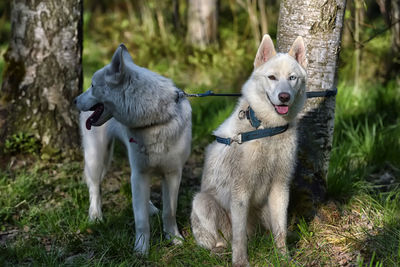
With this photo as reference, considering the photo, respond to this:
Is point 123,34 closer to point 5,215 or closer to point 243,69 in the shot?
point 243,69

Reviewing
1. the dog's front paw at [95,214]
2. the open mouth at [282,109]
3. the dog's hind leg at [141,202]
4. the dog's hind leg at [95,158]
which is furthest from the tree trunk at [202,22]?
the open mouth at [282,109]

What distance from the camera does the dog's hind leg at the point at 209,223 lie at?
3424 mm

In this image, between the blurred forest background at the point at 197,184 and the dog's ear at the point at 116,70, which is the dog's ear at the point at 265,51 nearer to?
the dog's ear at the point at 116,70

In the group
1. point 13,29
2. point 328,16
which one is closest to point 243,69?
point 13,29

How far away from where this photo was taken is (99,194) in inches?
176

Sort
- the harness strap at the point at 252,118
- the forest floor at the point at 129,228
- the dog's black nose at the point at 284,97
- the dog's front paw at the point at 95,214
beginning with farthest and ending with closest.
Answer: the dog's front paw at the point at 95,214 → the forest floor at the point at 129,228 → the harness strap at the point at 252,118 → the dog's black nose at the point at 284,97

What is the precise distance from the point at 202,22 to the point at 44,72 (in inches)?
211

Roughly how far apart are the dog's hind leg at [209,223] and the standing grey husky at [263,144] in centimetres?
15

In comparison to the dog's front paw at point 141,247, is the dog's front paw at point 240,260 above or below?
above

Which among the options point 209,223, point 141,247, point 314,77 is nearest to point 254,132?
point 209,223

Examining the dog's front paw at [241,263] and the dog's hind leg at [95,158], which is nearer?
the dog's front paw at [241,263]

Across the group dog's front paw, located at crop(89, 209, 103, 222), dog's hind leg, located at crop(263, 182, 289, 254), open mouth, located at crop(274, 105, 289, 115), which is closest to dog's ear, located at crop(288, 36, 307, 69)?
open mouth, located at crop(274, 105, 289, 115)

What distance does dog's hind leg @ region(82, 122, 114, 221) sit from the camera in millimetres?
4371

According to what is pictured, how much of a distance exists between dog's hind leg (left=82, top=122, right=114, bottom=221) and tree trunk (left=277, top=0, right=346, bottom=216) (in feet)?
5.94
